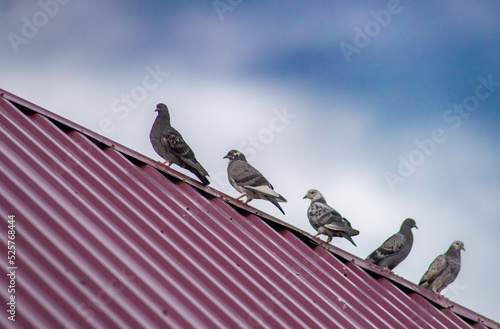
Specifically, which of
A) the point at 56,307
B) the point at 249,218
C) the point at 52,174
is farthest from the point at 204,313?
the point at 249,218

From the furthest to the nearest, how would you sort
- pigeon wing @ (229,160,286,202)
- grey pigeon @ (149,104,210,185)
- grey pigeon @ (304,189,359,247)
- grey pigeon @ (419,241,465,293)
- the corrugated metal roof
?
grey pigeon @ (419,241,465,293), grey pigeon @ (304,189,359,247), pigeon wing @ (229,160,286,202), grey pigeon @ (149,104,210,185), the corrugated metal roof

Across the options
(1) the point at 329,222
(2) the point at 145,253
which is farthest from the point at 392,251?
(2) the point at 145,253

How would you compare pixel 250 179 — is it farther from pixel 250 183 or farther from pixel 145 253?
pixel 145 253

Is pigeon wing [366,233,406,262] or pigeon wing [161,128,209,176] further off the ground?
pigeon wing [366,233,406,262]

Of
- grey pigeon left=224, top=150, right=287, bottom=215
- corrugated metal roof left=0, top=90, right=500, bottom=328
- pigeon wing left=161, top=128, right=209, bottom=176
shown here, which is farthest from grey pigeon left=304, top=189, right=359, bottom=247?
pigeon wing left=161, top=128, right=209, bottom=176

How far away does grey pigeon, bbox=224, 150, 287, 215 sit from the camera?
7.59 m

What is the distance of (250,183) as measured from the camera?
25.4 ft

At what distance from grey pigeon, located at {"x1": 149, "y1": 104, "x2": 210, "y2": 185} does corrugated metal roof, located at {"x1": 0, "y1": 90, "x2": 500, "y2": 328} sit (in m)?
1.58

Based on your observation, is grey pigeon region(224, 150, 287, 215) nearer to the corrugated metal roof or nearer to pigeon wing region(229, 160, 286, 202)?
pigeon wing region(229, 160, 286, 202)

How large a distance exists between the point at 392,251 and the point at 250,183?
2658 mm

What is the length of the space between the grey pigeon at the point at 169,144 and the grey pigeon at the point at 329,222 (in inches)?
80.4

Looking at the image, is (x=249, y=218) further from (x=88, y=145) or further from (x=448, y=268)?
(x=448, y=268)

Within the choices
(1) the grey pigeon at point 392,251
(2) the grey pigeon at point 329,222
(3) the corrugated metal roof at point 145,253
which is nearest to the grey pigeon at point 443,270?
(1) the grey pigeon at point 392,251

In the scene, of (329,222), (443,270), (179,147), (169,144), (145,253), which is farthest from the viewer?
(443,270)
